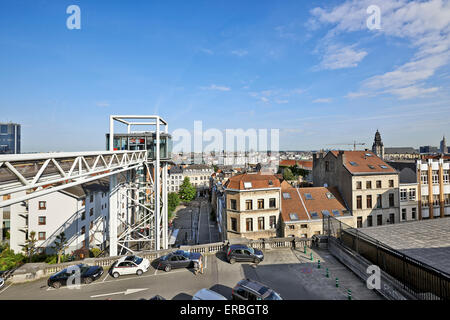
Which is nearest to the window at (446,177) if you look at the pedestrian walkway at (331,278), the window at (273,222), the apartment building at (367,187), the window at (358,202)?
the apartment building at (367,187)

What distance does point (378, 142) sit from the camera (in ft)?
351

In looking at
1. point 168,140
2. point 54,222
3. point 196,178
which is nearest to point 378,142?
point 196,178

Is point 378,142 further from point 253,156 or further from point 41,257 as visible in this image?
point 41,257

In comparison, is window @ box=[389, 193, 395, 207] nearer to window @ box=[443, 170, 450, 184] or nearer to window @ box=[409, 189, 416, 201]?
window @ box=[409, 189, 416, 201]

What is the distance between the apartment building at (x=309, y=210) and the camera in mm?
30188

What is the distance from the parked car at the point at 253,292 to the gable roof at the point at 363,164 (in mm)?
29190

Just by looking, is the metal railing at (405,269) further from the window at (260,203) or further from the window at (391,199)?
the window at (391,199)

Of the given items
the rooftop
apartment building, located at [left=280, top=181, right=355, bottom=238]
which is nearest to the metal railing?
the rooftop

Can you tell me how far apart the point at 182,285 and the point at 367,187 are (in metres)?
32.2

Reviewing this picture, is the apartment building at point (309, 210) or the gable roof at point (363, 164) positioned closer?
the apartment building at point (309, 210)

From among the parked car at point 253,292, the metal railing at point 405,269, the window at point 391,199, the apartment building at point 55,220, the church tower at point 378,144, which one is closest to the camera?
the metal railing at point 405,269

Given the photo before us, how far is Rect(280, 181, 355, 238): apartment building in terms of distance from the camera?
1188 inches

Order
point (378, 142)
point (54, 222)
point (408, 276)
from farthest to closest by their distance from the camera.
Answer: point (378, 142) < point (54, 222) < point (408, 276)
